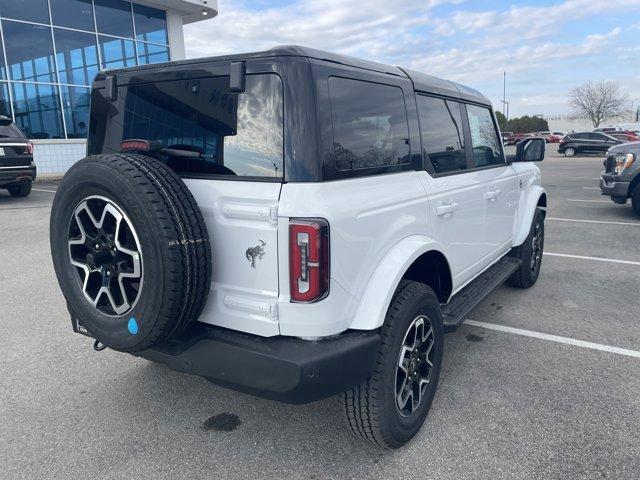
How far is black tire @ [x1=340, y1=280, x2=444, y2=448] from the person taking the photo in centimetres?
237

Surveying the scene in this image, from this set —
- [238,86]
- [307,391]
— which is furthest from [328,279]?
[238,86]

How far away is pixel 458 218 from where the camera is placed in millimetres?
3297

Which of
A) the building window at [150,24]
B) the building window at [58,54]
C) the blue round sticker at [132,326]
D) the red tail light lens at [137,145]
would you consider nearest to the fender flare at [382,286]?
the blue round sticker at [132,326]

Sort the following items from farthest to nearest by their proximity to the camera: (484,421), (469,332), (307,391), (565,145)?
(565,145) → (469,332) → (484,421) → (307,391)

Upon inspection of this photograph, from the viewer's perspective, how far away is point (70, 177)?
7.63ft

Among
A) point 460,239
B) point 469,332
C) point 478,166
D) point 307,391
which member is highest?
point 478,166

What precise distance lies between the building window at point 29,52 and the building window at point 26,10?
242 millimetres

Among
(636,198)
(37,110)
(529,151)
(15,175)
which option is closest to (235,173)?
(529,151)

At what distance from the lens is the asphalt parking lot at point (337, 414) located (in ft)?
8.16

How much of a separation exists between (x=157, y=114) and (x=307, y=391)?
1.62m

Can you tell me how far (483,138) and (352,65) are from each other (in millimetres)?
2064

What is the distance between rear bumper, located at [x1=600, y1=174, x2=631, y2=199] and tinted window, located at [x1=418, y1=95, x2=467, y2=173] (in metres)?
6.94

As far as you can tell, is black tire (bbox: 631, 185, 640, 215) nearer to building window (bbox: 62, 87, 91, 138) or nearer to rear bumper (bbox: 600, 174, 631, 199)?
rear bumper (bbox: 600, 174, 631, 199)

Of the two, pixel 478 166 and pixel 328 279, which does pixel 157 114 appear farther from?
pixel 478 166
